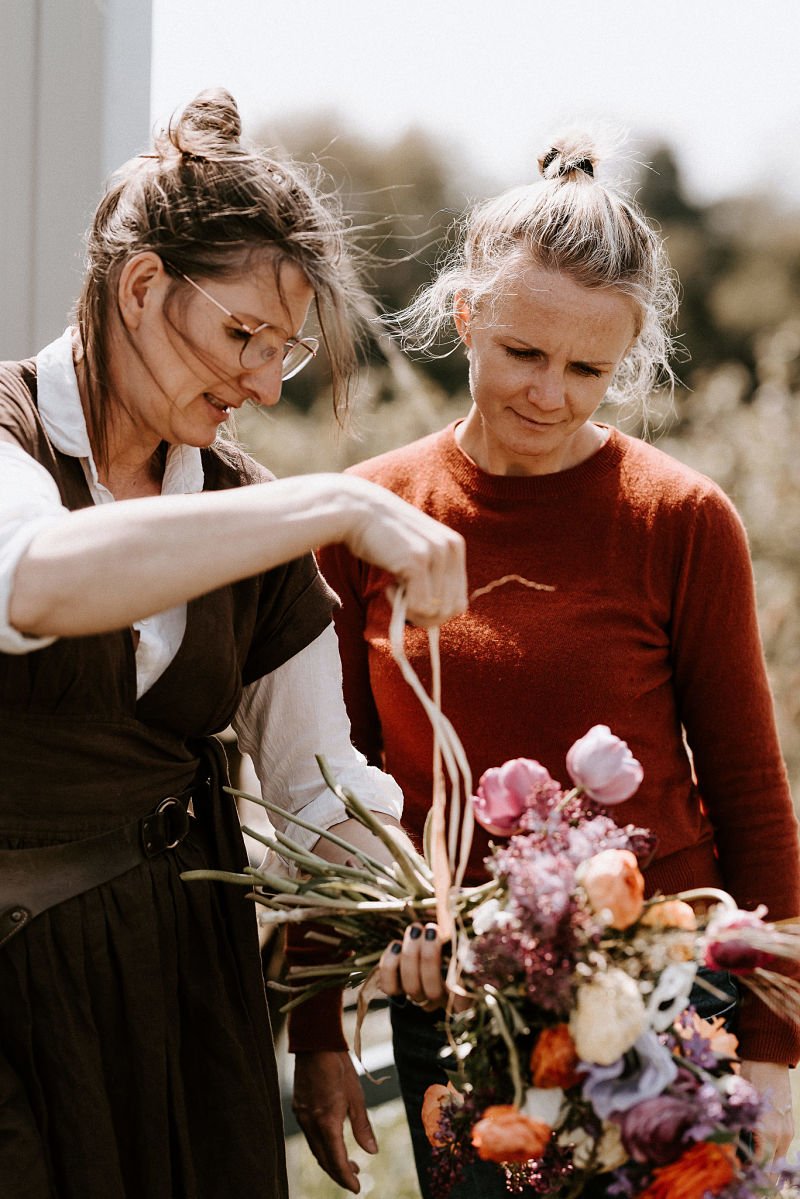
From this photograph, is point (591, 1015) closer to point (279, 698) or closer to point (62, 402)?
point (279, 698)

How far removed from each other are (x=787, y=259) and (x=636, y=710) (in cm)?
795

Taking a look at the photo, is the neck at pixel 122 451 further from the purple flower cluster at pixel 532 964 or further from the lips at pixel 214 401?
the purple flower cluster at pixel 532 964

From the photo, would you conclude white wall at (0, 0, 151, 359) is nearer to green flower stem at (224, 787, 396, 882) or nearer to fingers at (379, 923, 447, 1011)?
green flower stem at (224, 787, 396, 882)

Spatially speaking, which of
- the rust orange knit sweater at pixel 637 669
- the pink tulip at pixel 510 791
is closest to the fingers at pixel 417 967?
the pink tulip at pixel 510 791

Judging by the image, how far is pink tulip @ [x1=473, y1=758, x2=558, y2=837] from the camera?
132cm

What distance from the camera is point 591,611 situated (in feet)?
6.10

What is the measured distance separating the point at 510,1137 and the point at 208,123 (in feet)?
3.81

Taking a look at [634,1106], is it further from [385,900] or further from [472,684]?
[472,684]

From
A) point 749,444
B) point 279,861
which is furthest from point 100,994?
point 749,444

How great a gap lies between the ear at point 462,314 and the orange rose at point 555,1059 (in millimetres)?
1104

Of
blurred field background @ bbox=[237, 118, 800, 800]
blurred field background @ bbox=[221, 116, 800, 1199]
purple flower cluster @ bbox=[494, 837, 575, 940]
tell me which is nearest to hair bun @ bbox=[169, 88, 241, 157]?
blurred field background @ bbox=[237, 118, 800, 800]

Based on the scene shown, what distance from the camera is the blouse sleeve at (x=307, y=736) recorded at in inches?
68.6

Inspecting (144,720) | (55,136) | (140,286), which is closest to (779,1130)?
(144,720)

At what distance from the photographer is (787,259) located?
905cm
